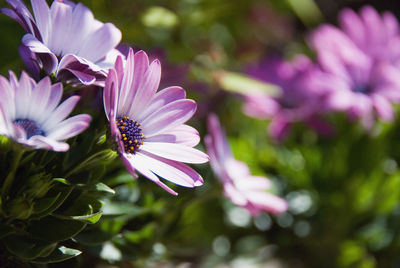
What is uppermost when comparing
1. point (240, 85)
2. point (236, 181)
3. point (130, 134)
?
point (240, 85)

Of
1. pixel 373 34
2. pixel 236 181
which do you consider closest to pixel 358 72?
pixel 373 34

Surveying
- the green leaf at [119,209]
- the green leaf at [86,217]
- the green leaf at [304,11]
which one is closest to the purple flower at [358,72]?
the green leaf at [304,11]

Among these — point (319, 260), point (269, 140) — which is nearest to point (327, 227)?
point (319, 260)

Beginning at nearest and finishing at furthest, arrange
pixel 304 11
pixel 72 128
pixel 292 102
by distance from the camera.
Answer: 1. pixel 72 128
2. pixel 292 102
3. pixel 304 11

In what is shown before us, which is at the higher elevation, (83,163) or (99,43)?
(99,43)

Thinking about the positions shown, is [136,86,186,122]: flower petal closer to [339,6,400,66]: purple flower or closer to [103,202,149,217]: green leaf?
[103,202,149,217]: green leaf

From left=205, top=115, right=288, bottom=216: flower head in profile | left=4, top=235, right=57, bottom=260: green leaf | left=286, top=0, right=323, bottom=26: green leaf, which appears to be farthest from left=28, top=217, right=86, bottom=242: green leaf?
left=286, top=0, right=323, bottom=26: green leaf

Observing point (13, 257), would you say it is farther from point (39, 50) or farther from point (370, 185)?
point (370, 185)

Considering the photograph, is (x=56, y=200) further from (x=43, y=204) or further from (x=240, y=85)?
(x=240, y=85)
